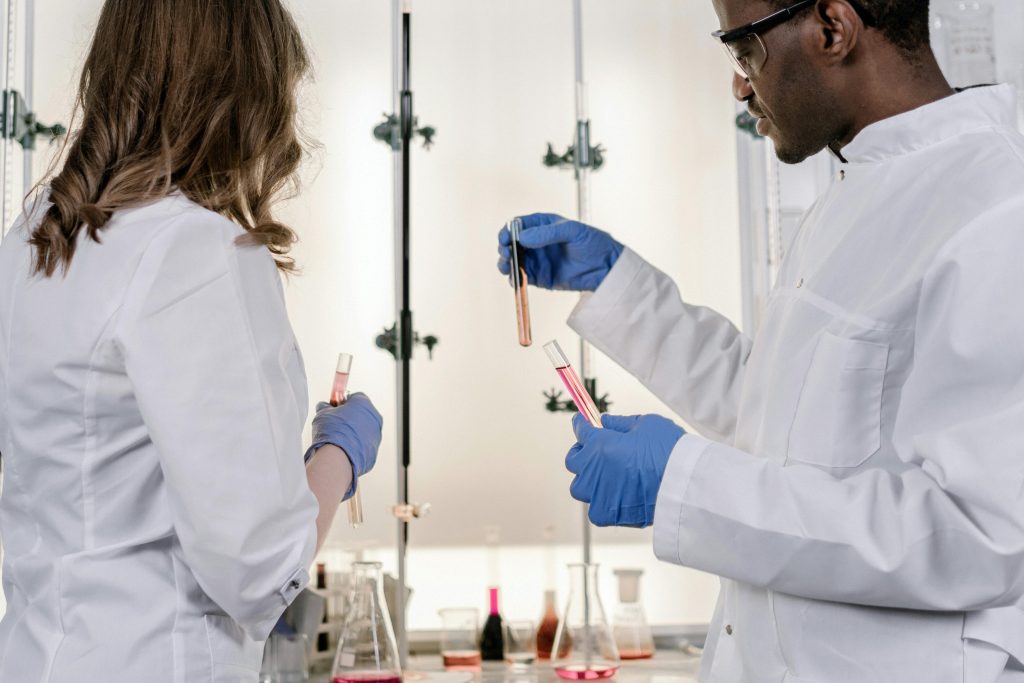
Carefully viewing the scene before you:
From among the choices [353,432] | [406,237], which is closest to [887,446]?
[353,432]

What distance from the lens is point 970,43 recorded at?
7.70ft

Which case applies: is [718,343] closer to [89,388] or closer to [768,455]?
[768,455]

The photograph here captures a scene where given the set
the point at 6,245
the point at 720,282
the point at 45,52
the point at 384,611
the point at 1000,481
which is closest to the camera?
the point at 1000,481

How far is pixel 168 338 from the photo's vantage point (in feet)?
3.14

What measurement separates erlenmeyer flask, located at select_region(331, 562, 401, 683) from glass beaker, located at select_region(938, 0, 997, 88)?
1.61m

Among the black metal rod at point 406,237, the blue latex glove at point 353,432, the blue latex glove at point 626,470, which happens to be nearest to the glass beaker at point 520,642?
the black metal rod at point 406,237

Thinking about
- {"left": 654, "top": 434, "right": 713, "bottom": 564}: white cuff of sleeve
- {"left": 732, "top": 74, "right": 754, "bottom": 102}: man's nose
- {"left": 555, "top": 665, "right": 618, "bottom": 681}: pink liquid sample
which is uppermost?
{"left": 732, "top": 74, "right": 754, "bottom": 102}: man's nose

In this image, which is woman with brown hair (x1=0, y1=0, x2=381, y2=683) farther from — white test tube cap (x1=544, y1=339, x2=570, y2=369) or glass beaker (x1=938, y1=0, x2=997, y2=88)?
glass beaker (x1=938, y1=0, x2=997, y2=88)

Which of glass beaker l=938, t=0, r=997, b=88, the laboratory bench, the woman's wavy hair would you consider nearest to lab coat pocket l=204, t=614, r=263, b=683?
the woman's wavy hair

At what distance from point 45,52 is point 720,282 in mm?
1488

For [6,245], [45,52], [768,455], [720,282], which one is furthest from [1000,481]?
[45,52]

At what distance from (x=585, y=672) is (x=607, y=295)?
85cm

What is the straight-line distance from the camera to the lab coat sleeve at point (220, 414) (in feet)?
3.11

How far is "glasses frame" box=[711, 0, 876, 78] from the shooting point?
46.0 inches
